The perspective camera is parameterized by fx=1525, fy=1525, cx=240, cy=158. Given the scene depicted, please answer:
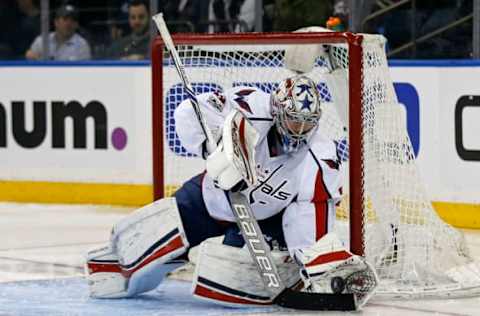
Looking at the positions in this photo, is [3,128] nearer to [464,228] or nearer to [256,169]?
[464,228]

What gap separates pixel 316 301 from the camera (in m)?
5.57

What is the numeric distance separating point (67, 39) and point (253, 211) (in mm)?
4955

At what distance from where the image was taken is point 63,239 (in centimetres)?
830

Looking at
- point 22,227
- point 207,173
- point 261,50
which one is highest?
point 261,50

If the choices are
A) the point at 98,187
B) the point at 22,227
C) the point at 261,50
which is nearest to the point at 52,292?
the point at 261,50

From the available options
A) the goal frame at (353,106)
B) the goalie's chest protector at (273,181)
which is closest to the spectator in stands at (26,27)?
the goal frame at (353,106)

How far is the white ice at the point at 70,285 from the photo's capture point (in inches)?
224

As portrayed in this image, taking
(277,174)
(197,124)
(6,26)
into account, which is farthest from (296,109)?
(6,26)

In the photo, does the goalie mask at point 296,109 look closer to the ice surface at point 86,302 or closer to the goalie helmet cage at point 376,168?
the goalie helmet cage at point 376,168

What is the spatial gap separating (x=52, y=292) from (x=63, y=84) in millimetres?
4211

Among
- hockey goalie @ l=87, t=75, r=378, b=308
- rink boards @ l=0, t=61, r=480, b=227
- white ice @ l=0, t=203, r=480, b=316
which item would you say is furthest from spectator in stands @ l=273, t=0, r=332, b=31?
hockey goalie @ l=87, t=75, r=378, b=308

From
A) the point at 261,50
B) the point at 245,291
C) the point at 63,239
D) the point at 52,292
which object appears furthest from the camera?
the point at 63,239

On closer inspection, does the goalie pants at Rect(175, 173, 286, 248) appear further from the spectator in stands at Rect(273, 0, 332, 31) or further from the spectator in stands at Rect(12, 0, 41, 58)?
the spectator in stands at Rect(12, 0, 41, 58)

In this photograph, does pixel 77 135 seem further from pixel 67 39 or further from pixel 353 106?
pixel 353 106
